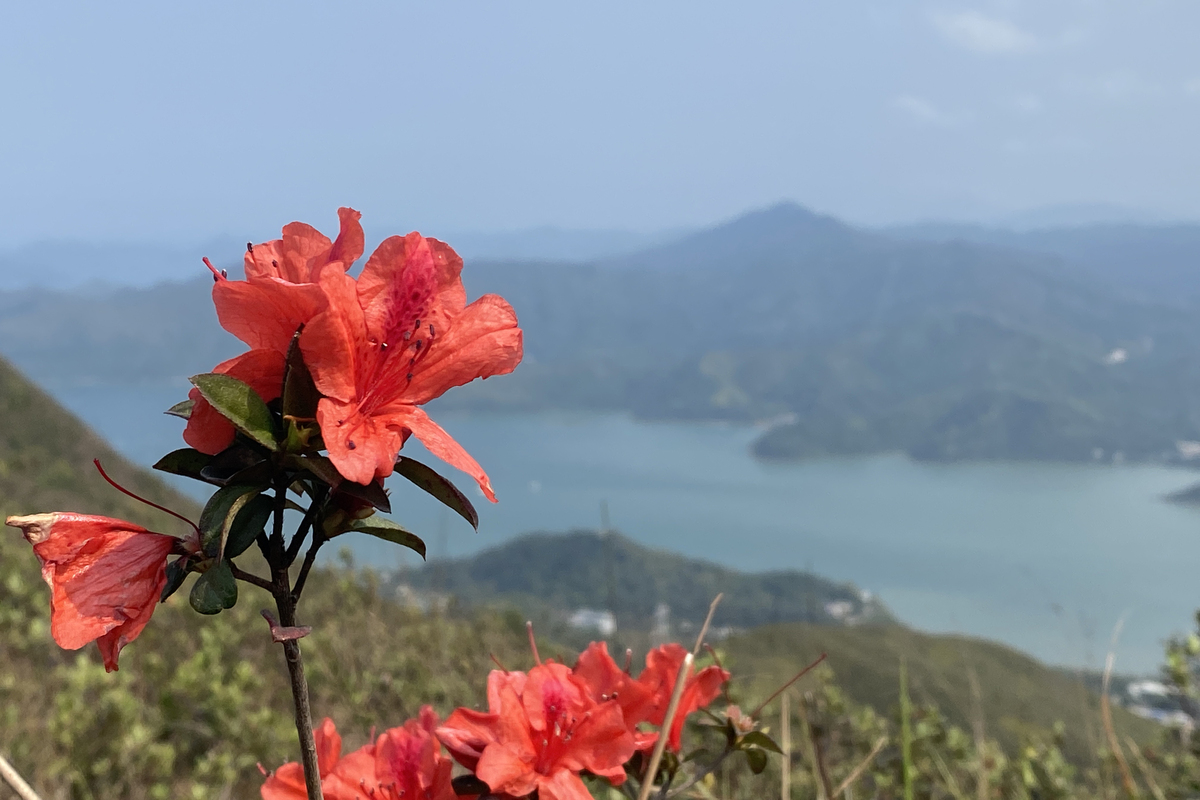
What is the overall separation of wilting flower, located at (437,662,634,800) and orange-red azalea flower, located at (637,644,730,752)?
0.14 m

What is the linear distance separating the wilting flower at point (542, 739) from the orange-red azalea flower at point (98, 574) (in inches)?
12.0

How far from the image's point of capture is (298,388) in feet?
1.87

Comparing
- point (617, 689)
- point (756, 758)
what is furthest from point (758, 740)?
point (617, 689)

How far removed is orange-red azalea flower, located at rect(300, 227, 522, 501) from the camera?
1.88 feet

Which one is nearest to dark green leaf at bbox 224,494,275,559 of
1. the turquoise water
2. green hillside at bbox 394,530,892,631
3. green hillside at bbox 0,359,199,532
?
green hillside at bbox 0,359,199,532

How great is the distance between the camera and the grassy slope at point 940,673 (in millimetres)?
10539

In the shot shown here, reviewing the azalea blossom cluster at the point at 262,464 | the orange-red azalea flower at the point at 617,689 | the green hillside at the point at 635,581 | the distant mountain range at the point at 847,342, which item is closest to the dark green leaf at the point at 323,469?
the azalea blossom cluster at the point at 262,464

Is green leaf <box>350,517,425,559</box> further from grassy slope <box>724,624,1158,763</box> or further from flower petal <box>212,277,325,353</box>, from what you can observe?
grassy slope <box>724,624,1158,763</box>

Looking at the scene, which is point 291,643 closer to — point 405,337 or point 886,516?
point 405,337

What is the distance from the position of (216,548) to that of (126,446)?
9566cm

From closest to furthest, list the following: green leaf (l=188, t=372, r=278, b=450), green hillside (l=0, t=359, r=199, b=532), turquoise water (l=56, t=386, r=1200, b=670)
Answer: green leaf (l=188, t=372, r=278, b=450) < green hillside (l=0, t=359, r=199, b=532) < turquoise water (l=56, t=386, r=1200, b=670)

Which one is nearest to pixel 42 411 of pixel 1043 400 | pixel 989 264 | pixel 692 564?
pixel 692 564

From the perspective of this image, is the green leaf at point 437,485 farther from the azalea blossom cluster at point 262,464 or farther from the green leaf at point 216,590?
the green leaf at point 216,590

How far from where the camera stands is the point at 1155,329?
125m
